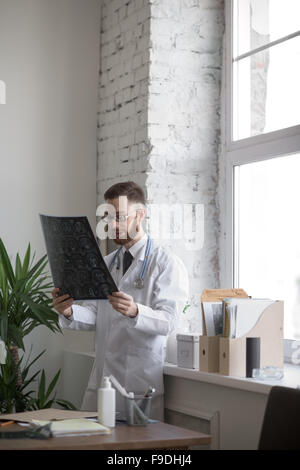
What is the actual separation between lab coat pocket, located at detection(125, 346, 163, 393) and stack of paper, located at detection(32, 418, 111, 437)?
631mm

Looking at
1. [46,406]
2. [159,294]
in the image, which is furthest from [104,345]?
[46,406]

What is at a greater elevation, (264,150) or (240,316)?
(264,150)

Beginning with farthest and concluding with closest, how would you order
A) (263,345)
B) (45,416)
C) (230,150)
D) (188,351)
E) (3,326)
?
(230,150)
(3,326)
(188,351)
(263,345)
(45,416)

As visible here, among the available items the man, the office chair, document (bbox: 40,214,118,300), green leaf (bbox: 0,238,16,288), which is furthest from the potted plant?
the office chair

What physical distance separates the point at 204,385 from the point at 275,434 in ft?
2.84

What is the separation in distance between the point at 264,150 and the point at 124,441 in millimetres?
1758

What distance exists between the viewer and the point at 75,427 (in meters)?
2.34

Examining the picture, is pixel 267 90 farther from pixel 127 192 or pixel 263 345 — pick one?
pixel 263 345

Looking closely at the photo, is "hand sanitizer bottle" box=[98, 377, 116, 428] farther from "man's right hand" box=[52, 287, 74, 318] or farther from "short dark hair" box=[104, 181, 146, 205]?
"short dark hair" box=[104, 181, 146, 205]

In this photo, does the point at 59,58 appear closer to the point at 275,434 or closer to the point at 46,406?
the point at 46,406

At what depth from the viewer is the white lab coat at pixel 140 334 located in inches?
121

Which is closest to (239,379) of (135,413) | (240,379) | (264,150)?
(240,379)

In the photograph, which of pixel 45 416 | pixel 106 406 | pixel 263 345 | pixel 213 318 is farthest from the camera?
pixel 213 318

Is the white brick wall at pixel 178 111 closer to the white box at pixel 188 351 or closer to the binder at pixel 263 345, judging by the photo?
the white box at pixel 188 351
